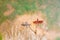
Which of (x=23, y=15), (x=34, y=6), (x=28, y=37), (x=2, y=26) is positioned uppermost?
(x=34, y=6)

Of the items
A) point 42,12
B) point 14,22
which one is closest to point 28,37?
point 14,22

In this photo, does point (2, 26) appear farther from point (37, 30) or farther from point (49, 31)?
point (49, 31)

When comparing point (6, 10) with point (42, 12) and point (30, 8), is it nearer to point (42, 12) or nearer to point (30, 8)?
point (30, 8)

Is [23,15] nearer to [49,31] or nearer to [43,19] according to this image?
[43,19]

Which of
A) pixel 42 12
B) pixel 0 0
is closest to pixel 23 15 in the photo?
pixel 42 12

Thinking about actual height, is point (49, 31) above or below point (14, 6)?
below

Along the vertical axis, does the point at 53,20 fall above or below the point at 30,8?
below

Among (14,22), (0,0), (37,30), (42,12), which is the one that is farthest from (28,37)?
(0,0)
